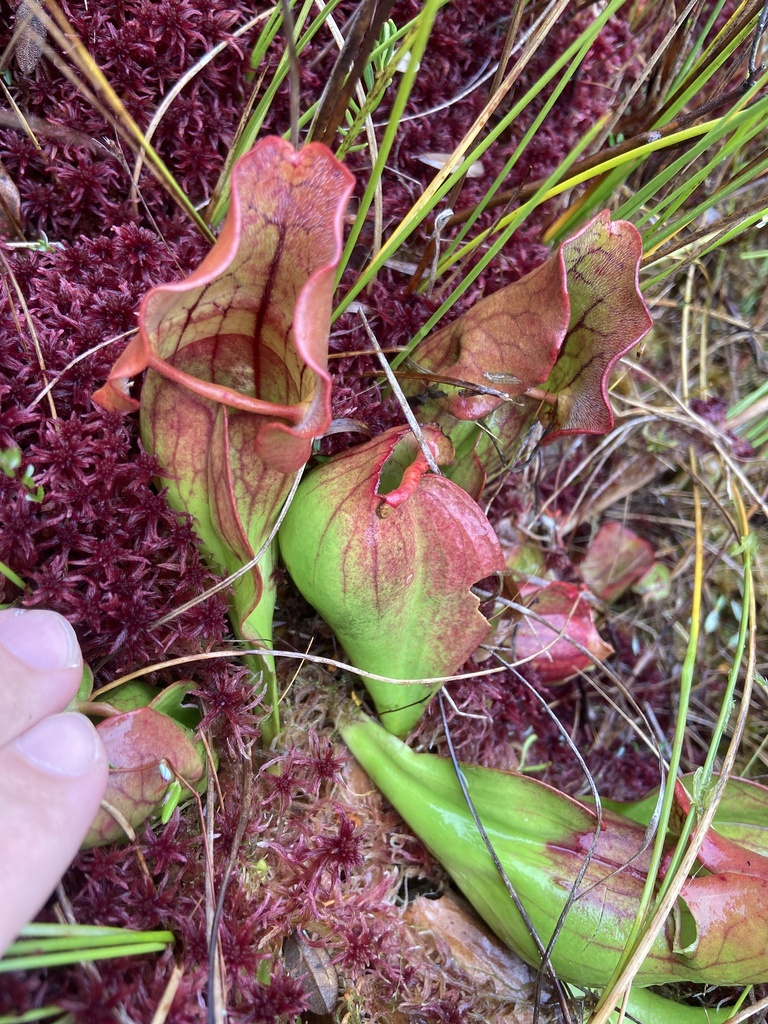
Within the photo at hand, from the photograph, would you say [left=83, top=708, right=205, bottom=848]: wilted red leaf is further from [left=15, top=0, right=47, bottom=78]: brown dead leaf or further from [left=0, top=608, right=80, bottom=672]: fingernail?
[left=15, top=0, right=47, bottom=78]: brown dead leaf

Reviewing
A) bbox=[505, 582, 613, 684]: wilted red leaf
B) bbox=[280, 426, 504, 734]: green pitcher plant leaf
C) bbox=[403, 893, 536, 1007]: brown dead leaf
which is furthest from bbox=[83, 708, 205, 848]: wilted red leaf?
bbox=[505, 582, 613, 684]: wilted red leaf

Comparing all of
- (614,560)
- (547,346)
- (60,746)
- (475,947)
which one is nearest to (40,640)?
(60,746)

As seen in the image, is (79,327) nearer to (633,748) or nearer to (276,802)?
(276,802)

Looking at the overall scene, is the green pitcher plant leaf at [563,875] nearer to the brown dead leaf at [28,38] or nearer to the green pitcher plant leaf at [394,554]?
the green pitcher plant leaf at [394,554]

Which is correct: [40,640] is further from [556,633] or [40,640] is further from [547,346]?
[556,633]

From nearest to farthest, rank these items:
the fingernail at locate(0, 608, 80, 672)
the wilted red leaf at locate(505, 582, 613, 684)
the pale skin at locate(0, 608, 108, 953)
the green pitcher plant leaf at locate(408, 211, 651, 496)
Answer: the pale skin at locate(0, 608, 108, 953) < the fingernail at locate(0, 608, 80, 672) < the green pitcher plant leaf at locate(408, 211, 651, 496) < the wilted red leaf at locate(505, 582, 613, 684)

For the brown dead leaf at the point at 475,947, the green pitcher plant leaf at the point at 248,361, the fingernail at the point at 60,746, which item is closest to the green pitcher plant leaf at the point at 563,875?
the brown dead leaf at the point at 475,947
